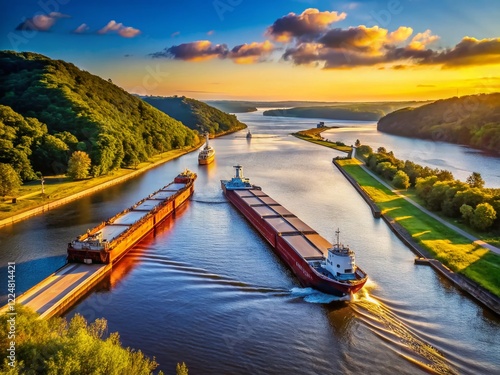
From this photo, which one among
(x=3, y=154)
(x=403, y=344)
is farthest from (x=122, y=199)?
(x=403, y=344)

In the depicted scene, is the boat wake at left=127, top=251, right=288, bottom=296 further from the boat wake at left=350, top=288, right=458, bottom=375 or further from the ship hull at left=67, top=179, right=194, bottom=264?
the boat wake at left=350, top=288, right=458, bottom=375

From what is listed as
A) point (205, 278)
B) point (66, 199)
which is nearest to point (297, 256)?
point (205, 278)

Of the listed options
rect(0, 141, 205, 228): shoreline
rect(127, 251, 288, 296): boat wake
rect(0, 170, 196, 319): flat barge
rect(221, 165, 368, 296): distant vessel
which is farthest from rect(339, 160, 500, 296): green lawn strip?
rect(0, 141, 205, 228): shoreline

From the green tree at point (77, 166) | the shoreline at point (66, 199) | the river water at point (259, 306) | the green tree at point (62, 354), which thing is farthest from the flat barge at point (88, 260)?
the green tree at point (77, 166)

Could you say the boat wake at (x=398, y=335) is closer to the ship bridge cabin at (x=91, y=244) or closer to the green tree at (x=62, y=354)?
the green tree at (x=62, y=354)

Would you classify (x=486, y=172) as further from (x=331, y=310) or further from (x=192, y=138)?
(x=192, y=138)

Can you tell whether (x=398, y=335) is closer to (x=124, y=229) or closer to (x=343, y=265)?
(x=343, y=265)
